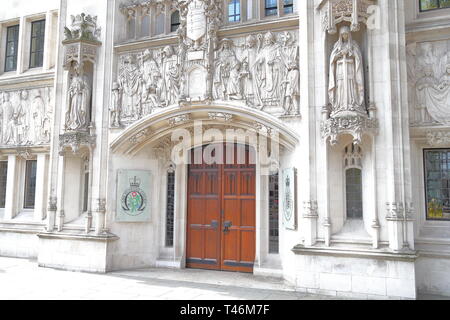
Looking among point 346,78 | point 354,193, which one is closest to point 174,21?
point 346,78

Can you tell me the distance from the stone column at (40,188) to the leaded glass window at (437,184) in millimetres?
10588

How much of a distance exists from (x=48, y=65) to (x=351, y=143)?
9.75m

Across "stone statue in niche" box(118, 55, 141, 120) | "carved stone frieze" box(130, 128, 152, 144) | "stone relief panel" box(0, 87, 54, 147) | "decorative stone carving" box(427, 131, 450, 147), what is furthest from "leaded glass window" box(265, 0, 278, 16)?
"stone relief panel" box(0, 87, 54, 147)

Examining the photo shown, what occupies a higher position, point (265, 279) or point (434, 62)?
point (434, 62)

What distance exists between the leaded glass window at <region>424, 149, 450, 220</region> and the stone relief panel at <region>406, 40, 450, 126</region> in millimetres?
738

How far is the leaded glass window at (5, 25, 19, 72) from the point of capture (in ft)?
45.1

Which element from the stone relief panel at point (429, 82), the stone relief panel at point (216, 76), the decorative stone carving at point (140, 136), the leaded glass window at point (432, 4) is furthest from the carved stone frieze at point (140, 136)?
the leaded glass window at point (432, 4)

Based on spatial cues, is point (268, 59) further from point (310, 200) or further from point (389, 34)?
point (310, 200)

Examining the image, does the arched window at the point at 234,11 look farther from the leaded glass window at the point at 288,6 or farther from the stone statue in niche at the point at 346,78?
the stone statue in niche at the point at 346,78

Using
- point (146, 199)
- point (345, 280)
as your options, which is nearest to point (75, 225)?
point (146, 199)

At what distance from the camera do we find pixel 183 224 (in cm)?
1097

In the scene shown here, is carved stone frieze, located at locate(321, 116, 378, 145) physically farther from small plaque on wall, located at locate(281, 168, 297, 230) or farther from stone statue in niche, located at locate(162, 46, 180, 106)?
stone statue in niche, located at locate(162, 46, 180, 106)

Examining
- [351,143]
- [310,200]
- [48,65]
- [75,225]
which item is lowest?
[75,225]
